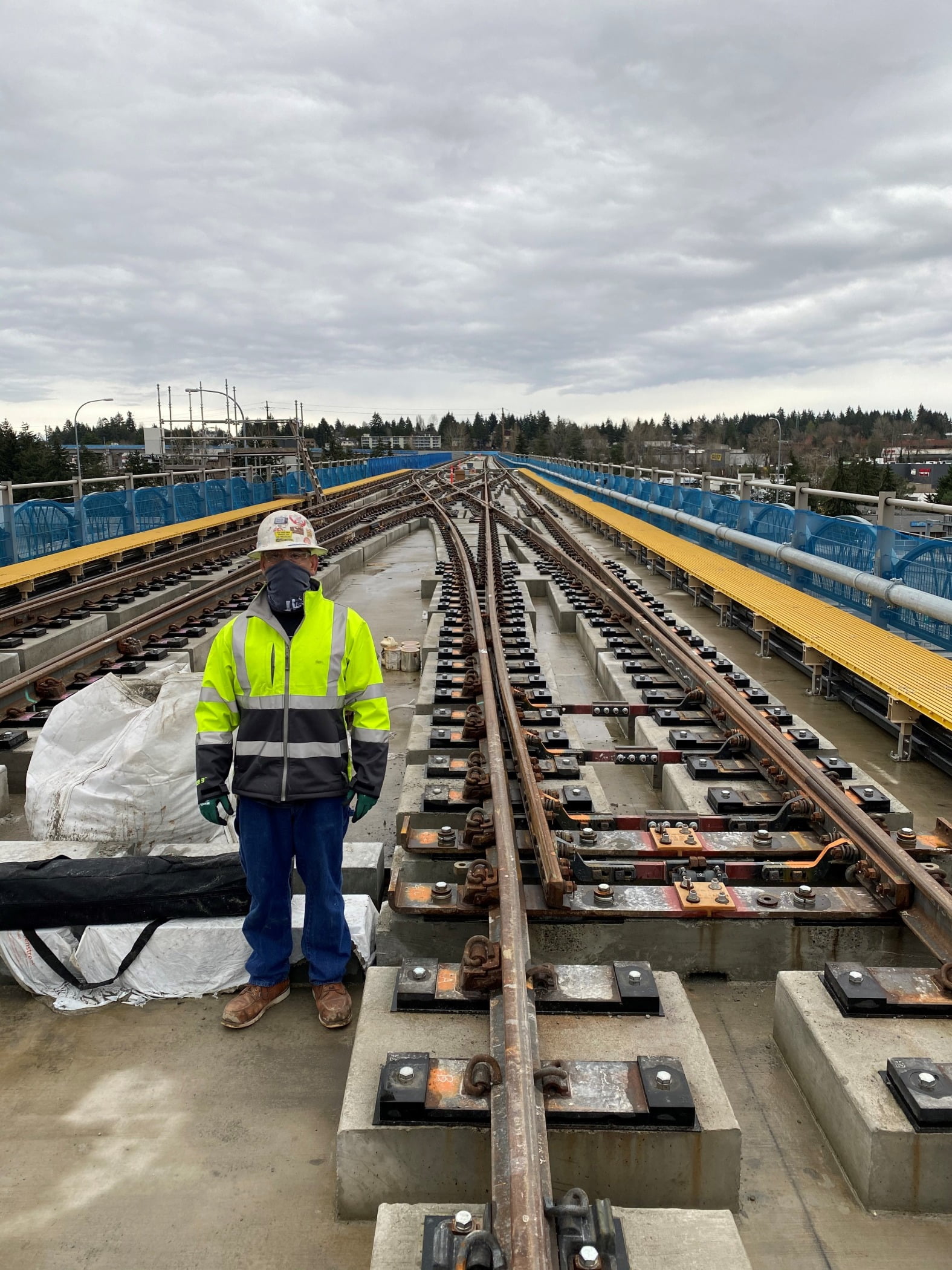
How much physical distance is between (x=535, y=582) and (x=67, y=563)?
612 cm

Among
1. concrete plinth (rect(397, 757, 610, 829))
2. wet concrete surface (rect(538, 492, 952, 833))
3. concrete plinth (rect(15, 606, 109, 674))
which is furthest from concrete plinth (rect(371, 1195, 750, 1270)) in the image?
concrete plinth (rect(15, 606, 109, 674))

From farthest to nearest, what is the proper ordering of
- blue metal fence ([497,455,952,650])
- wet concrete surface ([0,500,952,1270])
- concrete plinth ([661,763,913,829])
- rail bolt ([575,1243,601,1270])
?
1. blue metal fence ([497,455,952,650])
2. concrete plinth ([661,763,913,829])
3. wet concrete surface ([0,500,952,1270])
4. rail bolt ([575,1243,601,1270])

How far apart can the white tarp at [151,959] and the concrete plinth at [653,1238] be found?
1430 mm

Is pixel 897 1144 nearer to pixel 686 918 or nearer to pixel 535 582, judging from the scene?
pixel 686 918

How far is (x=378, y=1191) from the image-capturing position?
2.46 meters

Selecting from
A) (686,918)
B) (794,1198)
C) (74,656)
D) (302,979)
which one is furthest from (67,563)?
(794,1198)

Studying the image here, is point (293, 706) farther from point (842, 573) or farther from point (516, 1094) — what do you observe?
point (842, 573)

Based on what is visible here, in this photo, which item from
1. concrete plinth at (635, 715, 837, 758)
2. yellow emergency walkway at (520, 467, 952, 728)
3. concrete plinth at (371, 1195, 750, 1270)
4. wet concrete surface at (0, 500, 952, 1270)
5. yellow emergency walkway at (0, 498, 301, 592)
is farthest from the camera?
yellow emergency walkway at (0, 498, 301, 592)

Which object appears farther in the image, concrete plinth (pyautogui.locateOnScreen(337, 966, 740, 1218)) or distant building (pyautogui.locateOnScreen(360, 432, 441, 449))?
distant building (pyautogui.locateOnScreen(360, 432, 441, 449))

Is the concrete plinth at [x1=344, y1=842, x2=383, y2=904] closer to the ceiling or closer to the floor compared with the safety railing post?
closer to the floor

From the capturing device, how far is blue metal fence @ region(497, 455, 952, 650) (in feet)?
24.7

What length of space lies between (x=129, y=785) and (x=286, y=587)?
1.95m

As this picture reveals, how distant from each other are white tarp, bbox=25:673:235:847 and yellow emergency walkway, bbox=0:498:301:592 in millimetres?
5415

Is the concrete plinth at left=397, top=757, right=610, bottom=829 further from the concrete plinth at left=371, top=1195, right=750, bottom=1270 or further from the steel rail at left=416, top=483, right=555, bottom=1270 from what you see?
the concrete plinth at left=371, top=1195, right=750, bottom=1270
